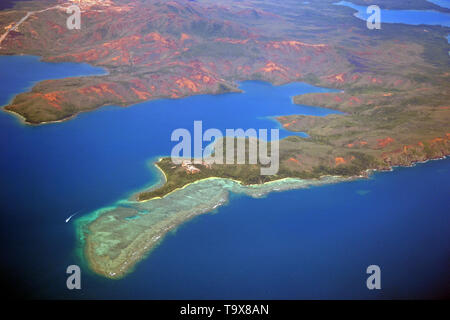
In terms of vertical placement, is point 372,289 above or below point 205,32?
below

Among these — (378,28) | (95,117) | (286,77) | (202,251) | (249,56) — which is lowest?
(202,251)

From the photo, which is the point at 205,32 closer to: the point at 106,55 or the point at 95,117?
the point at 106,55

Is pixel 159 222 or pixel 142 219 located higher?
pixel 142 219

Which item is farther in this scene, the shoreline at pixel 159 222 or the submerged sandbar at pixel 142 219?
the submerged sandbar at pixel 142 219

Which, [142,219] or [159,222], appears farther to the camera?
[142,219]

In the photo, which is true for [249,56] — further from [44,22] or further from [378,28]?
[378,28]

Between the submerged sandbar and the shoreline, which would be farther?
the submerged sandbar

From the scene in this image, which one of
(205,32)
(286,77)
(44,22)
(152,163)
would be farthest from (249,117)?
(44,22)
